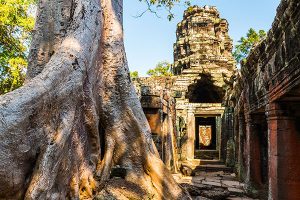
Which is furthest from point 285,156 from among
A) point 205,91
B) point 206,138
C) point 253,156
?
point 206,138

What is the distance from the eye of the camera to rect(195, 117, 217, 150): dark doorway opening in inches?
790

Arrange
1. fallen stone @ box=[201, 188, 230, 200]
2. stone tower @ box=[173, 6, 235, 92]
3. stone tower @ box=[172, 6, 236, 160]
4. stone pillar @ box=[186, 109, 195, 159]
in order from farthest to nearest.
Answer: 1. stone tower @ box=[173, 6, 235, 92]
2. stone tower @ box=[172, 6, 236, 160]
3. stone pillar @ box=[186, 109, 195, 159]
4. fallen stone @ box=[201, 188, 230, 200]

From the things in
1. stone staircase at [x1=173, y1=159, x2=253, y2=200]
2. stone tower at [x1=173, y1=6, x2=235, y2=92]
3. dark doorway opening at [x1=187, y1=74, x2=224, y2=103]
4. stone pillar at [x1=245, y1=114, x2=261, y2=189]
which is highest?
stone tower at [x1=173, y1=6, x2=235, y2=92]

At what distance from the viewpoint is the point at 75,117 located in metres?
2.98

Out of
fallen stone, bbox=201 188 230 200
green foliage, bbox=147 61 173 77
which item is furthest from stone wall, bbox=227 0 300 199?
green foliage, bbox=147 61 173 77

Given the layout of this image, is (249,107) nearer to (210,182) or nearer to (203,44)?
(210,182)

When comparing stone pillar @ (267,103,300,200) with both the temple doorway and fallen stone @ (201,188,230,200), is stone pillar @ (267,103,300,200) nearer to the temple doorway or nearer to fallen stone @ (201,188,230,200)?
fallen stone @ (201,188,230,200)

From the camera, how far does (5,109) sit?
212cm

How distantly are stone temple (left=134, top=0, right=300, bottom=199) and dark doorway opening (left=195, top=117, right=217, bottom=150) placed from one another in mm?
2609

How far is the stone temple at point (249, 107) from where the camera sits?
3.76 metres

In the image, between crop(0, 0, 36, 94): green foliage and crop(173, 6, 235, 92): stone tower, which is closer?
crop(0, 0, 36, 94): green foliage

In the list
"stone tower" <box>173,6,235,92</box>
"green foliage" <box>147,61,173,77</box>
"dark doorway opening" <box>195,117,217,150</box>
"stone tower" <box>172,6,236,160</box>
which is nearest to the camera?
"stone tower" <box>172,6,236,160</box>

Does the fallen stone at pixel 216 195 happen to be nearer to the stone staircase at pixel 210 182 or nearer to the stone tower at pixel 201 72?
the stone staircase at pixel 210 182

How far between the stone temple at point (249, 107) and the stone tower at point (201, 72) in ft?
0.15
